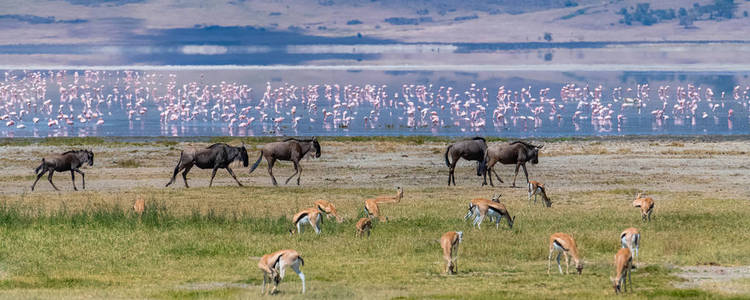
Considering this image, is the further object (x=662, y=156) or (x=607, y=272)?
(x=662, y=156)

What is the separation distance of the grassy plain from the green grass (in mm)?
34

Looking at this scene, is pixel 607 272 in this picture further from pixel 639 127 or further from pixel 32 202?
pixel 639 127

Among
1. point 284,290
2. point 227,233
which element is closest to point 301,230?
point 227,233

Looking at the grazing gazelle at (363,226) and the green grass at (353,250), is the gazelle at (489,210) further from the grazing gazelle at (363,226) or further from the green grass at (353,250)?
the grazing gazelle at (363,226)

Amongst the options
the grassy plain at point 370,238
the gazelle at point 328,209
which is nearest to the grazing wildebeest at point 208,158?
the grassy plain at point 370,238

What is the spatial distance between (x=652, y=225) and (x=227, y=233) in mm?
7786

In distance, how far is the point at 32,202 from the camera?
28.8m

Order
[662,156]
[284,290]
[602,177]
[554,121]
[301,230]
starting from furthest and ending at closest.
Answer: [554,121]
[662,156]
[602,177]
[301,230]
[284,290]

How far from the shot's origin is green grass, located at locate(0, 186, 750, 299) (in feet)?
55.4

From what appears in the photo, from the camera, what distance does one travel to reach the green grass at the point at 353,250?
16.9 meters

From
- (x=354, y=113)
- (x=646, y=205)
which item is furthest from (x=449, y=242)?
(x=354, y=113)

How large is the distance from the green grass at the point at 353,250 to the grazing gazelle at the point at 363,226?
17cm

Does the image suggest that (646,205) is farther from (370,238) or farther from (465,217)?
(370,238)

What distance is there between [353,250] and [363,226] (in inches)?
41.9
